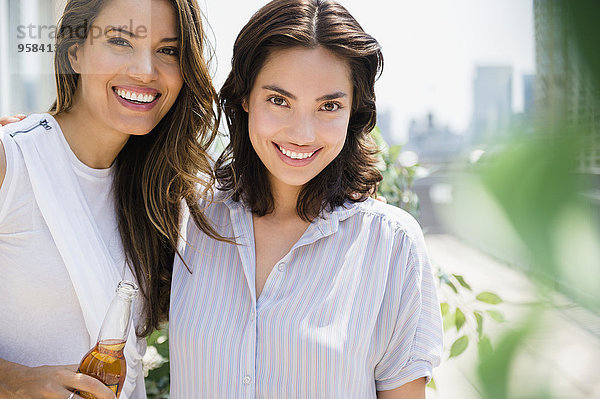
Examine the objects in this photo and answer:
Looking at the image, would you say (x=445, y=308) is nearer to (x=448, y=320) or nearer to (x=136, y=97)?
(x=448, y=320)

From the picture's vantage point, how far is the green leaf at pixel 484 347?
0.23 metres

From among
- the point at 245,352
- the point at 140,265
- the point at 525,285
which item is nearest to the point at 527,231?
the point at 525,285

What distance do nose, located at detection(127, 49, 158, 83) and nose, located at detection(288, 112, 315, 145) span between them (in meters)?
0.34

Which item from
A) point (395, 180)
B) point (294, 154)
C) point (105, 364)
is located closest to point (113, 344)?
point (105, 364)

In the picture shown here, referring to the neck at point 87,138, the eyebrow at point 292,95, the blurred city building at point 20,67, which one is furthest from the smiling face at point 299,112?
the blurred city building at point 20,67

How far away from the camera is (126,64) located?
4.49 feet

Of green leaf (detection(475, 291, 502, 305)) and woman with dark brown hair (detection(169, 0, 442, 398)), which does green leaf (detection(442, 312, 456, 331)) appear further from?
green leaf (detection(475, 291, 502, 305))

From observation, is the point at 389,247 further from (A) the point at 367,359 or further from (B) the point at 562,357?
(B) the point at 562,357

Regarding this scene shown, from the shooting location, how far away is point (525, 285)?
21 cm

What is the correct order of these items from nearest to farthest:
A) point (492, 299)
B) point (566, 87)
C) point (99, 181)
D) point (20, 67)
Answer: point (566, 87), point (492, 299), point (99, 181), point (20, 67)

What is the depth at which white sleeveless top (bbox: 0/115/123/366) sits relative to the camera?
4.18ft

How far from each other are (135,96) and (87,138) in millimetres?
166

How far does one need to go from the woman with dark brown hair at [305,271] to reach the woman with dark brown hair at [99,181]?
12cm

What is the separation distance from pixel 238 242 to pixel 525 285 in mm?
1238
